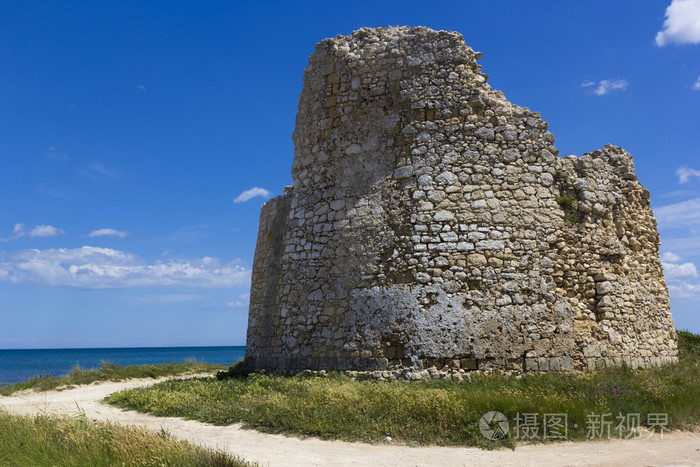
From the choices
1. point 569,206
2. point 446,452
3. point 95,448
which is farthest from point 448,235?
point 95,448

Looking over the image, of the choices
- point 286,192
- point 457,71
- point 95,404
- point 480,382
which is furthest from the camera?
point 286,192

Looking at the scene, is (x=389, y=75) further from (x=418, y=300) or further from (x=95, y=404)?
(x=95, y=404)

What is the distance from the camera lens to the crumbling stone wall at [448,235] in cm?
940

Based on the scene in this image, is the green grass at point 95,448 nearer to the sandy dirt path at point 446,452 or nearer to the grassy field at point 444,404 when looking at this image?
the sandy dirt path at point 446,452

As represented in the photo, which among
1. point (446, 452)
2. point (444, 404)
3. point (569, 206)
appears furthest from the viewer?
point (569, 206)

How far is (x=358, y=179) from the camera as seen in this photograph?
10648 millimetres

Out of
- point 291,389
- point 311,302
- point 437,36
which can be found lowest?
point 291,389

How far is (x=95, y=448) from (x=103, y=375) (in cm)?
1353

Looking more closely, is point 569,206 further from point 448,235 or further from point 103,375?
point 103,375

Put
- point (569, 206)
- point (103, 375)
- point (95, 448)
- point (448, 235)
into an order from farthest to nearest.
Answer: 1. point (103, 375)
2. point (569, 206)
3. point (448, 235)
4. point (95, 448)

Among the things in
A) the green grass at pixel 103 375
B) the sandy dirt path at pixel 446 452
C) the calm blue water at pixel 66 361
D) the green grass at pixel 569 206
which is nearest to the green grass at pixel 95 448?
the sandy dirt path at pixel 446 452

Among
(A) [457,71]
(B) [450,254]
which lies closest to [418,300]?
(B) [450,254]

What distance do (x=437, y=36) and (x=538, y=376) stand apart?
6767 mm

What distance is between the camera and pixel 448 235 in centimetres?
969
